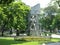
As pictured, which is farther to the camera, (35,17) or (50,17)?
(50,17)

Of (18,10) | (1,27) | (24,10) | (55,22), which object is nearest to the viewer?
(18,10)

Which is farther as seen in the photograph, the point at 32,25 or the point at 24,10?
the point at 24,10

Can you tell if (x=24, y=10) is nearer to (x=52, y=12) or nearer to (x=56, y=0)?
(x=56, y=0)

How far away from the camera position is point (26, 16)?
4678 cm

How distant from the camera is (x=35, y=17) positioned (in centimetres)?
3500

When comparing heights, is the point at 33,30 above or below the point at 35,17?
below

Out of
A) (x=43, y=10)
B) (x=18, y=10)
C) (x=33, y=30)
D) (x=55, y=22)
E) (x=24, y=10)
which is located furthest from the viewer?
(x=43, y=10)

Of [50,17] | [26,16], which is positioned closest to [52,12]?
[50,17]

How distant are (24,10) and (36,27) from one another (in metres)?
10.3

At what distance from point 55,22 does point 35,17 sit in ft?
123

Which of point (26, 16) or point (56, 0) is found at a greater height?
point (56, 0)

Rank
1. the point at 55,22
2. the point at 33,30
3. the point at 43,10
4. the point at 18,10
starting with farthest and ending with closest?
the point at 43,10, the point at 55,22, the point at 18,10, the point at 33,30

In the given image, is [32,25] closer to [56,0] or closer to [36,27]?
[36,27]

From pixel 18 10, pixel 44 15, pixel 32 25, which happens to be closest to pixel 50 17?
pixel 44 15
